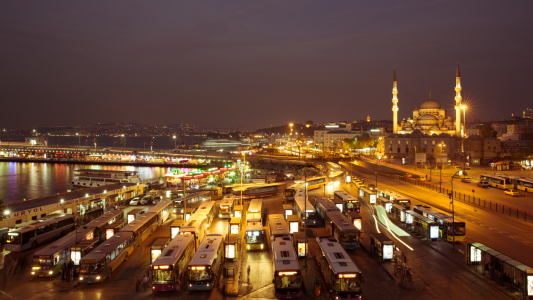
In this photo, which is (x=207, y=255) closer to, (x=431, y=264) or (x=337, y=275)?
(x=337, y=275)

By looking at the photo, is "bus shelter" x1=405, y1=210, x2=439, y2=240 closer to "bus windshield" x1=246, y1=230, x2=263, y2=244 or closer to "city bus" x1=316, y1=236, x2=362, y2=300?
"city bus" x1=316, y1=236, x2=362, y2=300

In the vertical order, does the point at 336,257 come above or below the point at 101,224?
above

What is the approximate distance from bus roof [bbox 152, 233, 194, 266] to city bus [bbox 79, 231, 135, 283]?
66.7 inches

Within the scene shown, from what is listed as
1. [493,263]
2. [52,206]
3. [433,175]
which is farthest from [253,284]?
[433,175]

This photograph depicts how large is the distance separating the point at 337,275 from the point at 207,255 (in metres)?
3.33

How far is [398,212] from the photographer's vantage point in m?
15.5

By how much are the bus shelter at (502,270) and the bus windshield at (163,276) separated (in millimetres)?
8130

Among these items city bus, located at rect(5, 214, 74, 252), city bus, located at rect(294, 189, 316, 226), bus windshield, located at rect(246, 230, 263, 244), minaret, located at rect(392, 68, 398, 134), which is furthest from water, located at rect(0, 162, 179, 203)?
minaret, located at rect(392, 68, 398, 134)

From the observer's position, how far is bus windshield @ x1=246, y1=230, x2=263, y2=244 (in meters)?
11.2

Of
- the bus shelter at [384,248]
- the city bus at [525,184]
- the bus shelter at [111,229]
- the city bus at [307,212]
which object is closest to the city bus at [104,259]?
the bus shelter at [111,229]

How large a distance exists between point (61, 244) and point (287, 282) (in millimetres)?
7183

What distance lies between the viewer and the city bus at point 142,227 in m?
11.7

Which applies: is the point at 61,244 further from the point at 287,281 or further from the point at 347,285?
the point at 347,285

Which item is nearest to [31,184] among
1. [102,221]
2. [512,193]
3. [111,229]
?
[102,221]
